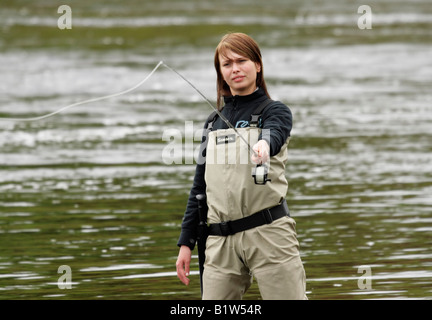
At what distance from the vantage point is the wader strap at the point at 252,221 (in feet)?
17.2

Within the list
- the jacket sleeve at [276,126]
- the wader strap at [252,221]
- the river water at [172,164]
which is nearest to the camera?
the jacket sleeve at [276,126]

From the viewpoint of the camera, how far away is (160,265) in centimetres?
916

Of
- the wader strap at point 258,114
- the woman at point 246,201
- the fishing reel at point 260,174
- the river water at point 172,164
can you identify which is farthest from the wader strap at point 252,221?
the river water at point 172,164

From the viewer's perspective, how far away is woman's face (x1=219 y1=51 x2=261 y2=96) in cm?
543

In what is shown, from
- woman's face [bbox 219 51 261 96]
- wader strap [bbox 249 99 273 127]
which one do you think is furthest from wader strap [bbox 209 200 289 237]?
woman's face [bbox 219 51 261 96]

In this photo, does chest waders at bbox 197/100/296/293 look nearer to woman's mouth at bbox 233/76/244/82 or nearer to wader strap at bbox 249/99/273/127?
wader strap at bbox 249/99/273/127

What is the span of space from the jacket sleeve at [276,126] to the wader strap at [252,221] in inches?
12.3

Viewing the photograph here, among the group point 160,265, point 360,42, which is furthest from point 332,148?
point 360,42

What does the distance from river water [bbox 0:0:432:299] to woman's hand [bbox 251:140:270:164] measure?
3049 mm

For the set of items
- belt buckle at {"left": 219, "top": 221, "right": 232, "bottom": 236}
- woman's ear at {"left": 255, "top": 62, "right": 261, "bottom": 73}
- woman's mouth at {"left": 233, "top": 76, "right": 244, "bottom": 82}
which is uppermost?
woman's ear at {"left": 255, "top": 62, "right": 261, "bottom": 73}

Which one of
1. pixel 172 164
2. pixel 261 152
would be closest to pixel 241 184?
pixel 261 152

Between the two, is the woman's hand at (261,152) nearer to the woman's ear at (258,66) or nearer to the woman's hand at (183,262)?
the woman's ear at (258,66)

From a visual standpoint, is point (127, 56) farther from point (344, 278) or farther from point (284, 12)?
point (344, 278)

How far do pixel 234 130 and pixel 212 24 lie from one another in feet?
Result: 135
